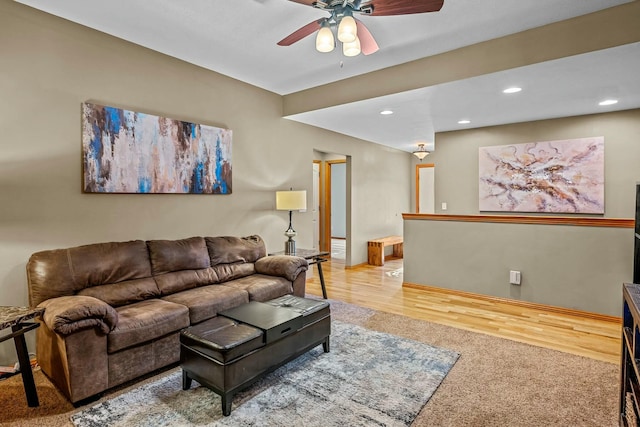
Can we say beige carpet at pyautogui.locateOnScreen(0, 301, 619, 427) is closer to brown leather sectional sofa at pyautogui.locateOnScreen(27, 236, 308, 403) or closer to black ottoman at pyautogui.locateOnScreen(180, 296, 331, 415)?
brown leather sectional sofa at pyautogui.locateOnScreen(27, 236, 308, 403)

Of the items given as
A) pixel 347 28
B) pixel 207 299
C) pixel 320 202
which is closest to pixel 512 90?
pixel 347 28

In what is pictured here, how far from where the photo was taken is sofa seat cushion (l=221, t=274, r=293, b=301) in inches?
129

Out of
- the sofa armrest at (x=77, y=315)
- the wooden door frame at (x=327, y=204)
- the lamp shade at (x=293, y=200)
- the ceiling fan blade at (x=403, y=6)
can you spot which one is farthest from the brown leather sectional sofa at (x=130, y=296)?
the wooden door frame at (x=327, y=204)

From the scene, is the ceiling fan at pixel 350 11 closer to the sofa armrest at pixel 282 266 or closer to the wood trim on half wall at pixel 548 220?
the sofa armrest at pixel 282 266

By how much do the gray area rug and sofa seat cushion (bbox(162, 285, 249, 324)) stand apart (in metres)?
0.45

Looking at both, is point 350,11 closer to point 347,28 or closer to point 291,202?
point 347,28

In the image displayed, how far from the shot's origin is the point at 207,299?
9.43 feet

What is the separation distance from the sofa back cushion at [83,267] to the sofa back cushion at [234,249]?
26.6 inches

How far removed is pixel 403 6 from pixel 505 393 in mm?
2529

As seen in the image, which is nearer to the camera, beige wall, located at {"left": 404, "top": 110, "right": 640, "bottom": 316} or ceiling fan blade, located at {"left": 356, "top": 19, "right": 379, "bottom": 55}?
ceiling fan blade, located at {"left": 356, "top": 19, "right": 379, "bottom": 55}

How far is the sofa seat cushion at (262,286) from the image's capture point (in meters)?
3.27

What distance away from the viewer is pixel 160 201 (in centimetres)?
353

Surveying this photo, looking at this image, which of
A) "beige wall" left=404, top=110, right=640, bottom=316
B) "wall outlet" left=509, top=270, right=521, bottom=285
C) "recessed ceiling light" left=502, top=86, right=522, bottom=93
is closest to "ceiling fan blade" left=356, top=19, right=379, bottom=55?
"recessed ceiling light" left=502, top=86, right=522, bottom=93

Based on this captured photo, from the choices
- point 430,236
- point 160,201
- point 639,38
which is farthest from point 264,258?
point 639,38
